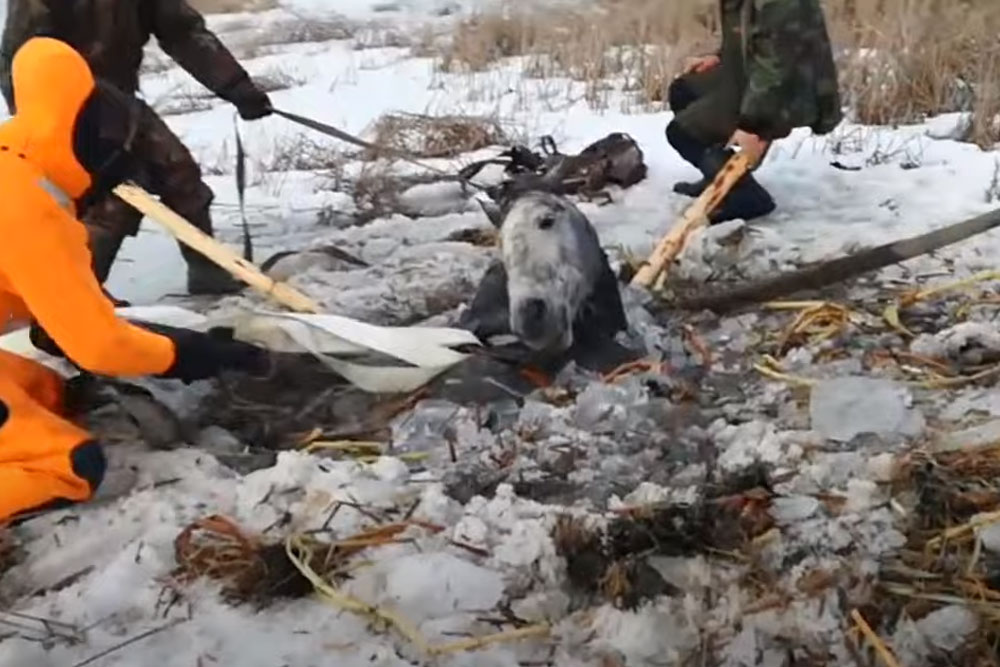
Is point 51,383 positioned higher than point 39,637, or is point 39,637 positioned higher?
point 51,383

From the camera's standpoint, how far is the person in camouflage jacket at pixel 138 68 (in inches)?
162

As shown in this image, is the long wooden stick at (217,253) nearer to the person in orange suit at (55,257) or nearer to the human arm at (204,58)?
the human arm at (204,58)

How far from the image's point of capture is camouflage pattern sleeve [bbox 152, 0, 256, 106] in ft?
14.4

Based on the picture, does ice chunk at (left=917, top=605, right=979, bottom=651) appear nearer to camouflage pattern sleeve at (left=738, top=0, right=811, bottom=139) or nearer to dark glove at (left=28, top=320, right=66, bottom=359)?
dark glove at (left=28, top=320, right=66, bottom=359)

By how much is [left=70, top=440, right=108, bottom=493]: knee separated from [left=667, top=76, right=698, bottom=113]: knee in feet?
9.34

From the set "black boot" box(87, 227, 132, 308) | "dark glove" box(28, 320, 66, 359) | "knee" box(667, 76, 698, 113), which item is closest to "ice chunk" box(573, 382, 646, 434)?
"dark glove" box(28, 320, 66, 359)

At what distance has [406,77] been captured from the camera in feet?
26.2

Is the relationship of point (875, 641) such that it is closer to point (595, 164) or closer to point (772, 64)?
point (772, 64)

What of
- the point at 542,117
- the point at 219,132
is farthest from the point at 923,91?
the point at 219,132

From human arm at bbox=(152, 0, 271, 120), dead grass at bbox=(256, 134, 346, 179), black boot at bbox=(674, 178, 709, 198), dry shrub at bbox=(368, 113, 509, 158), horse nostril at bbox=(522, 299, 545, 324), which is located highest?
human arm at bbox=(152, 0, 271, 120)

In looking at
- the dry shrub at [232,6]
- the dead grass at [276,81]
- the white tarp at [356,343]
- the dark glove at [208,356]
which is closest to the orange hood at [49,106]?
the dark glove at [208,356]

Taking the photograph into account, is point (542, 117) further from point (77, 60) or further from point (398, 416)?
point (77, 60)

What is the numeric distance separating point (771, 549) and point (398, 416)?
102 centimetres

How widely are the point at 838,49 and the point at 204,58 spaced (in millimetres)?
4054
